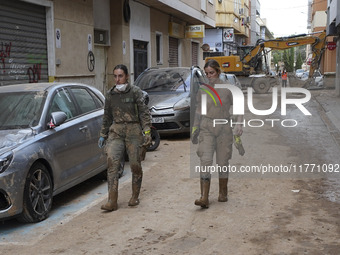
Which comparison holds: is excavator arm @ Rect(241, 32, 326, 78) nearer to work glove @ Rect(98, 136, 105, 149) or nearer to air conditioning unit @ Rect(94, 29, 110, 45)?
air conditioning unit @ Rect(94, 29, 110, 45)

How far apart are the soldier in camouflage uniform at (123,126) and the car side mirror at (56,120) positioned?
55cm

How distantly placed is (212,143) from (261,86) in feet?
77.3

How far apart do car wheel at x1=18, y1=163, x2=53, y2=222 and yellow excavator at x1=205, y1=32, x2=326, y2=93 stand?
24.2 metres

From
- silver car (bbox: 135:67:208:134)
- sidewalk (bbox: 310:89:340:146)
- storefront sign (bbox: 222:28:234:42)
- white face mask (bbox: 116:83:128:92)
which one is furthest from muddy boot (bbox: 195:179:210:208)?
storefront sign (bbox: 222:28:234:42)

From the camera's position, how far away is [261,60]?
32031mm

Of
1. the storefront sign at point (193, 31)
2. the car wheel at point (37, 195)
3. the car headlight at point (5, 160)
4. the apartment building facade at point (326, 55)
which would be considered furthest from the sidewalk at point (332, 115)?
the apartment building facade at point (326, 55)

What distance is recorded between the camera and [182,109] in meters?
11.2

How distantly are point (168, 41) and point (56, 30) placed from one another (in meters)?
11.7

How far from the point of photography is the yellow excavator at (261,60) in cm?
2886

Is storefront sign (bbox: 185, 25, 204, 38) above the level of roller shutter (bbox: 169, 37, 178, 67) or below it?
above

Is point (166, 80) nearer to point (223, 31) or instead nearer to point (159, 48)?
point (159, 48)

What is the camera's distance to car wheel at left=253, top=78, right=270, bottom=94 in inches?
1126

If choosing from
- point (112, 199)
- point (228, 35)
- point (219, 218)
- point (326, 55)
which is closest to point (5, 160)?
point (112, 199)

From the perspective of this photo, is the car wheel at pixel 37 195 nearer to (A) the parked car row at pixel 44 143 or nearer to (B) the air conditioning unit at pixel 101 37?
(A) the parked car row at pixel 44 143
